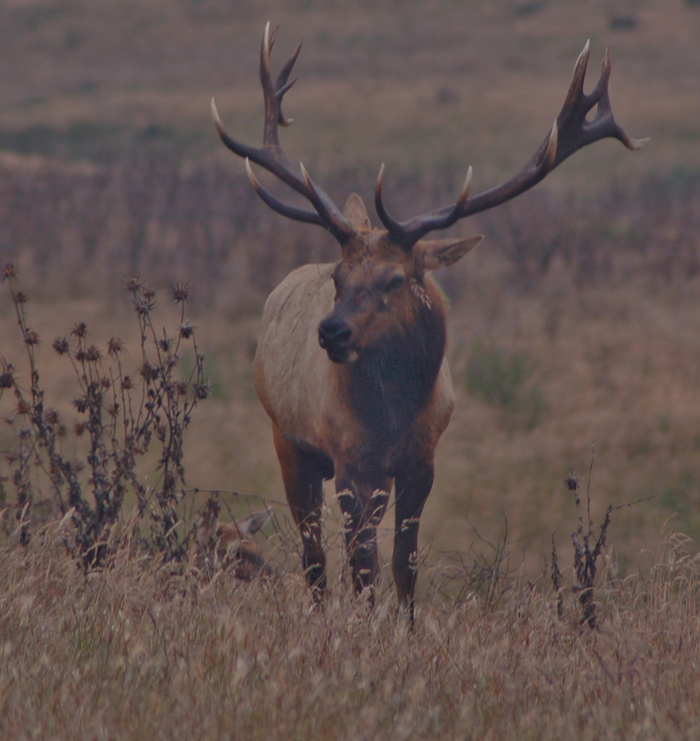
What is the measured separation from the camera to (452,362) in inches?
522

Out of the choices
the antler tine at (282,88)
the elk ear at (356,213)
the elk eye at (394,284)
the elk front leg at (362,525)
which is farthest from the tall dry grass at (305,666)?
the antler tine at (282,88)

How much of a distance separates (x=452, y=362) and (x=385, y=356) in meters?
7.77

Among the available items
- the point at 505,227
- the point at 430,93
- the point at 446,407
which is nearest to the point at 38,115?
the point at 430,93

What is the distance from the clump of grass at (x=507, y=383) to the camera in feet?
40.5

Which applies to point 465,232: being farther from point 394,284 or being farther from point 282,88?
point 394,284

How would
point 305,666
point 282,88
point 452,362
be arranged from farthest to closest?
point 452,362 → point 282,88 → point 305,666

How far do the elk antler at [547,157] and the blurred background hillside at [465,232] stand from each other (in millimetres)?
1706

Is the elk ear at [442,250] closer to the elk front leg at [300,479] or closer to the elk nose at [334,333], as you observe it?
the elk nose at [334,333]

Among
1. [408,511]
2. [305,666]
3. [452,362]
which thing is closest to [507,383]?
[452,362]

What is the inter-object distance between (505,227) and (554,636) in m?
14.9

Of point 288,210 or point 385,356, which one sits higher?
point 288,210

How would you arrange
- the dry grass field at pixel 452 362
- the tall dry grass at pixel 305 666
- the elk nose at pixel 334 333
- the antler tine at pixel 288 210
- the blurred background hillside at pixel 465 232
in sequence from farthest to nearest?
the blurred background hillside at pixel 465 232, the antler tine at pixel 288 210, the elk nose at pixel 334 333, the dry grass field at pixel 452 362, the tall dry grass at pixel 305 666

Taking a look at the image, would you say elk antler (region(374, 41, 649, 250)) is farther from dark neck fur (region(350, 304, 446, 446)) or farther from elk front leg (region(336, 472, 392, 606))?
elk front leg (region(336, 472, 392, 606))

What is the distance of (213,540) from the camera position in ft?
18.1
